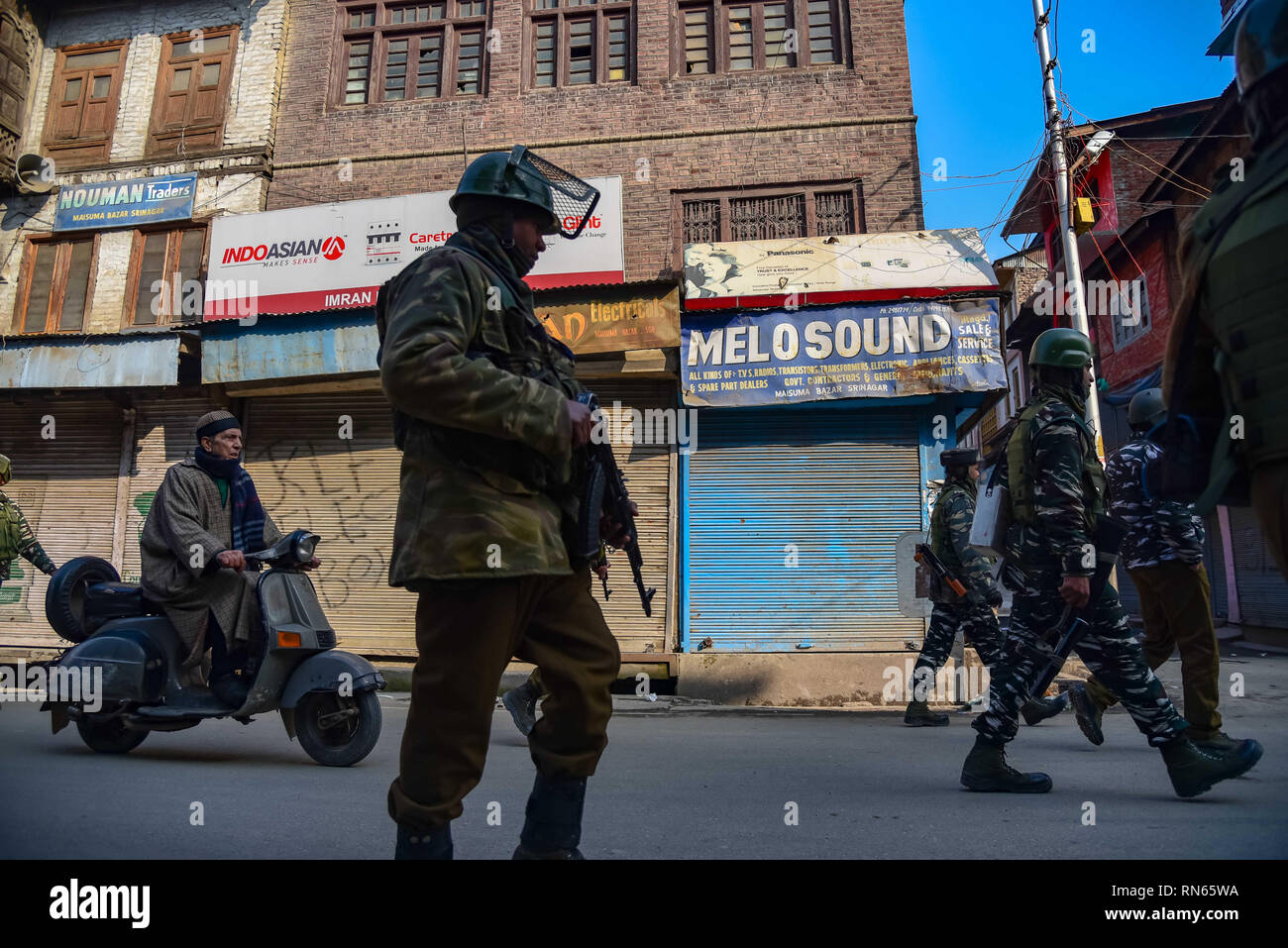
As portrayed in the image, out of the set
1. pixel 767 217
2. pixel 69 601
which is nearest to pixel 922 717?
pixel 69 601

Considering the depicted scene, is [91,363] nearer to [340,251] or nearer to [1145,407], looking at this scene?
[340,251]

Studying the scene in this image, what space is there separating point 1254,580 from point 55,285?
1883cm

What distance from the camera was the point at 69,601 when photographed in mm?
5082

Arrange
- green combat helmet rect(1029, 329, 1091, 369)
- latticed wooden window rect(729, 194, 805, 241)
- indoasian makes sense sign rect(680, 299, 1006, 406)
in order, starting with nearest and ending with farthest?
green combat helmet rect(1029, 329, 1091, 369), indoasian makes sense sign rect(680, 299, 1006, 406), latticed wooden window rect(729, 194, 805, 241)

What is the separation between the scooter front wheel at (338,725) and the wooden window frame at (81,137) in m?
11.5

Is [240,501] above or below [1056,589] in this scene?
above

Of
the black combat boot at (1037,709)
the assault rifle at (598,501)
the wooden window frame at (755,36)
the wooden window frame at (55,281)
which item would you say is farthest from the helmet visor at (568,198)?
the wooden window frame at (55,281)

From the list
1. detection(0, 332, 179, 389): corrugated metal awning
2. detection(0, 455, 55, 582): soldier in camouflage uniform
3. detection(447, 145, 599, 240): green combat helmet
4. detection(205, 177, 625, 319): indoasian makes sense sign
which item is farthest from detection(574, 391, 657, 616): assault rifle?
detection(0, 332, 179, 389): corrugated metal awning

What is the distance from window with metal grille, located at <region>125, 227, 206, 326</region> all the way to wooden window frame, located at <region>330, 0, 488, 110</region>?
9.67 ft

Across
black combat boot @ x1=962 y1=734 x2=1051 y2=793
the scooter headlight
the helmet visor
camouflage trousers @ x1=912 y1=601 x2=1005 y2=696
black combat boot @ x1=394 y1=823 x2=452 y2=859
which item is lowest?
black combat boot @ x1=962 y1=734 x2=1051 y2=793

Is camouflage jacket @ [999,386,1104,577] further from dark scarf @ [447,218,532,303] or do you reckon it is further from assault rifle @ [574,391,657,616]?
dark scarf @ [447,218,532,303]

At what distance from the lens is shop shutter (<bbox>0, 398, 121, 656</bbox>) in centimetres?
1135

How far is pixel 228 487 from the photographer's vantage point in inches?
205

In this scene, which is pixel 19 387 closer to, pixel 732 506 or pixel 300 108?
pixel 300 108
